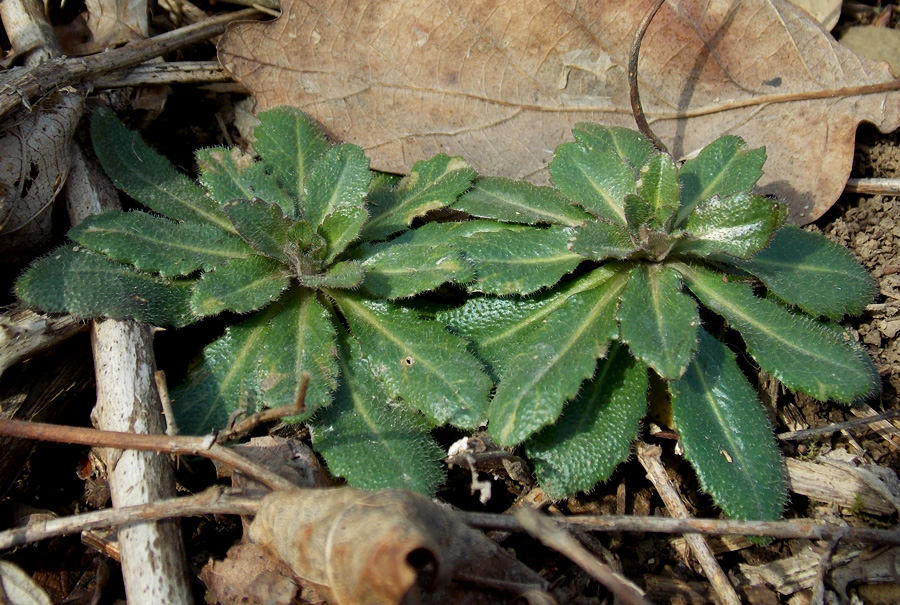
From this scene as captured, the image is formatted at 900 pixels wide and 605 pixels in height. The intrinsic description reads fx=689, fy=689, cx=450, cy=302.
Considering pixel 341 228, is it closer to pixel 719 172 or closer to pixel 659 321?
pixel 659 321

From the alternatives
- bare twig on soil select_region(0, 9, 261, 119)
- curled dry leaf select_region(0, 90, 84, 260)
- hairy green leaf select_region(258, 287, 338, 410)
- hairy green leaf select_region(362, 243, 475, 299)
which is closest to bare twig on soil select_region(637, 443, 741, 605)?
hairy green leaf select_region(362, 243, 475, 299)

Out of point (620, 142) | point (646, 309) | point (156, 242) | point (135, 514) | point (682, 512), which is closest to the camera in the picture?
point (135, 514)

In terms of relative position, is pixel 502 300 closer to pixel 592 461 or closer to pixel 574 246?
pixel 574 246

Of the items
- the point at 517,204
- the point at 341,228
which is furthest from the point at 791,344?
the point at 341,228

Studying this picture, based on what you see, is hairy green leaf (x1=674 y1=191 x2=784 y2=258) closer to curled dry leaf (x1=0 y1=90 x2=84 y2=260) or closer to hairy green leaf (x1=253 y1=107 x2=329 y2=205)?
hairy green leaf (x1=253 y1=107 x2=329 y2=205)

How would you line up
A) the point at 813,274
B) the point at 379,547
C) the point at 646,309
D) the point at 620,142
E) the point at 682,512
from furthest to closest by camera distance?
the point at 620,142 < the point at 813,274 < the point at 646,309 < the point at 682,512 < the point at 379,547

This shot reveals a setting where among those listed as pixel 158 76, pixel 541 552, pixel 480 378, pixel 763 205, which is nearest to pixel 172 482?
pixel 480 378

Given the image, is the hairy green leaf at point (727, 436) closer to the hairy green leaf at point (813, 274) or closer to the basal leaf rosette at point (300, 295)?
the hairy green leaf at point (813, 274)
